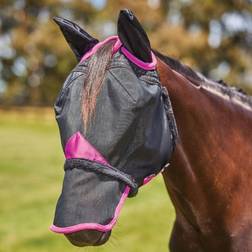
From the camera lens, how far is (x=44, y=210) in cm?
932

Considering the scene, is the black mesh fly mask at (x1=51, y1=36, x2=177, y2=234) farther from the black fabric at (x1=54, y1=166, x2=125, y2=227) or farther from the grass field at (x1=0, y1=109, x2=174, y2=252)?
the grass field at (x1=0, y1=109, x2=174, y2=252)

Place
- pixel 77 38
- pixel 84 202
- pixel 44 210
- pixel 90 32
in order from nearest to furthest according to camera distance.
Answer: pixel 84 202, pixel 77 38, pixel 44 210, pixel 90 32

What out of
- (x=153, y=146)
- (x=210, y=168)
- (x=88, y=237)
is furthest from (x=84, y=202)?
(x=210, y=168)

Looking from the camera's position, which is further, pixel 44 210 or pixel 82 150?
pixel 44 210

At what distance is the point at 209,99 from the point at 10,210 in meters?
7.24

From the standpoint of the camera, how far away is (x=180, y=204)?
2789 mm

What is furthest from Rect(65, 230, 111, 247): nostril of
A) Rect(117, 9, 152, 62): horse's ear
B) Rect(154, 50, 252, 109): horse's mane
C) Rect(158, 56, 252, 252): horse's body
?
Rect(154, 50, 252, 109): horse's mane

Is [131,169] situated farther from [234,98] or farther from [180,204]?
[234,98]

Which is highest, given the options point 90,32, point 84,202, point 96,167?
point 96,167

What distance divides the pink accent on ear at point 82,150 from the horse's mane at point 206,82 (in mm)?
644

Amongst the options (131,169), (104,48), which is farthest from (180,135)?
(104,48)

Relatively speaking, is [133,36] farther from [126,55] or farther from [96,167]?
[96,167]

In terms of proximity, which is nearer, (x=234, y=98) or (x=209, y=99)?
(x=209, y=99)

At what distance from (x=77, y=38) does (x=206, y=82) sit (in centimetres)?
83
